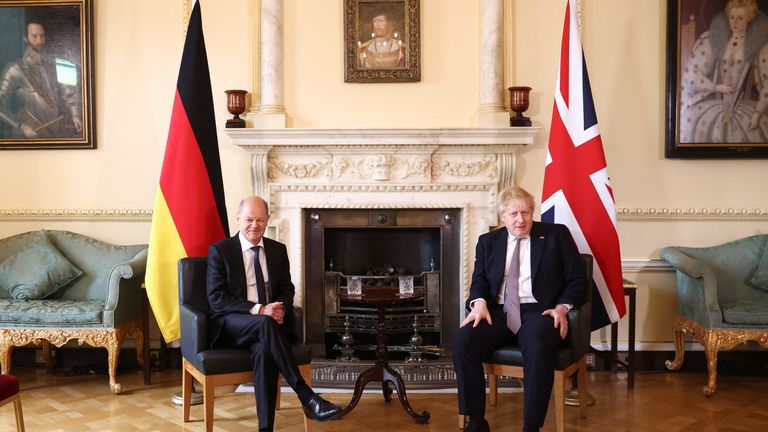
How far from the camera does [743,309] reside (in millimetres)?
Answer: 3998

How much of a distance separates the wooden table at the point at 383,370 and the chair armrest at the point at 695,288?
1802mm

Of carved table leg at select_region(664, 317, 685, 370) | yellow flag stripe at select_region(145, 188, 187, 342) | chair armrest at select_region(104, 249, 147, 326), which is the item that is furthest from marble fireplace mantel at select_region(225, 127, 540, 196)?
carved table leg at select_region(664, 317, 685, 370)

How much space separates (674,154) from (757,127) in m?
0.60

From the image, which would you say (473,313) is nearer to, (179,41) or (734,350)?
(734,350)

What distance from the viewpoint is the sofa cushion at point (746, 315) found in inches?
154

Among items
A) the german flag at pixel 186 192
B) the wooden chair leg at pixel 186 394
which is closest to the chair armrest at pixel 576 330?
the wooden chair leg at pixel 186 394

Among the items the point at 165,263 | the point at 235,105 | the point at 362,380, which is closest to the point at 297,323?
the point at 362,380

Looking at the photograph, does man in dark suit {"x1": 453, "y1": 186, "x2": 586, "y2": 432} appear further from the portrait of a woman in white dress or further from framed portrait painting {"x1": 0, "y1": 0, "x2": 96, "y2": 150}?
framed portrait painting {"x1": 0, "y1": 0, "x2": 96, "y2": 150}

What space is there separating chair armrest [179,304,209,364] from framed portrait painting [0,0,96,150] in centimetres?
206

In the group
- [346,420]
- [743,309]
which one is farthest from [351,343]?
[743,309]

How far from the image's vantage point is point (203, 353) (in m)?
3.14

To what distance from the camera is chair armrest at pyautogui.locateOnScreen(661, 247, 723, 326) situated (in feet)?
13.1

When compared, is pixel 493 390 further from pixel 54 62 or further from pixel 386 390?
pixel 54 62

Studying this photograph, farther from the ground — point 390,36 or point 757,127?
point 390,36
